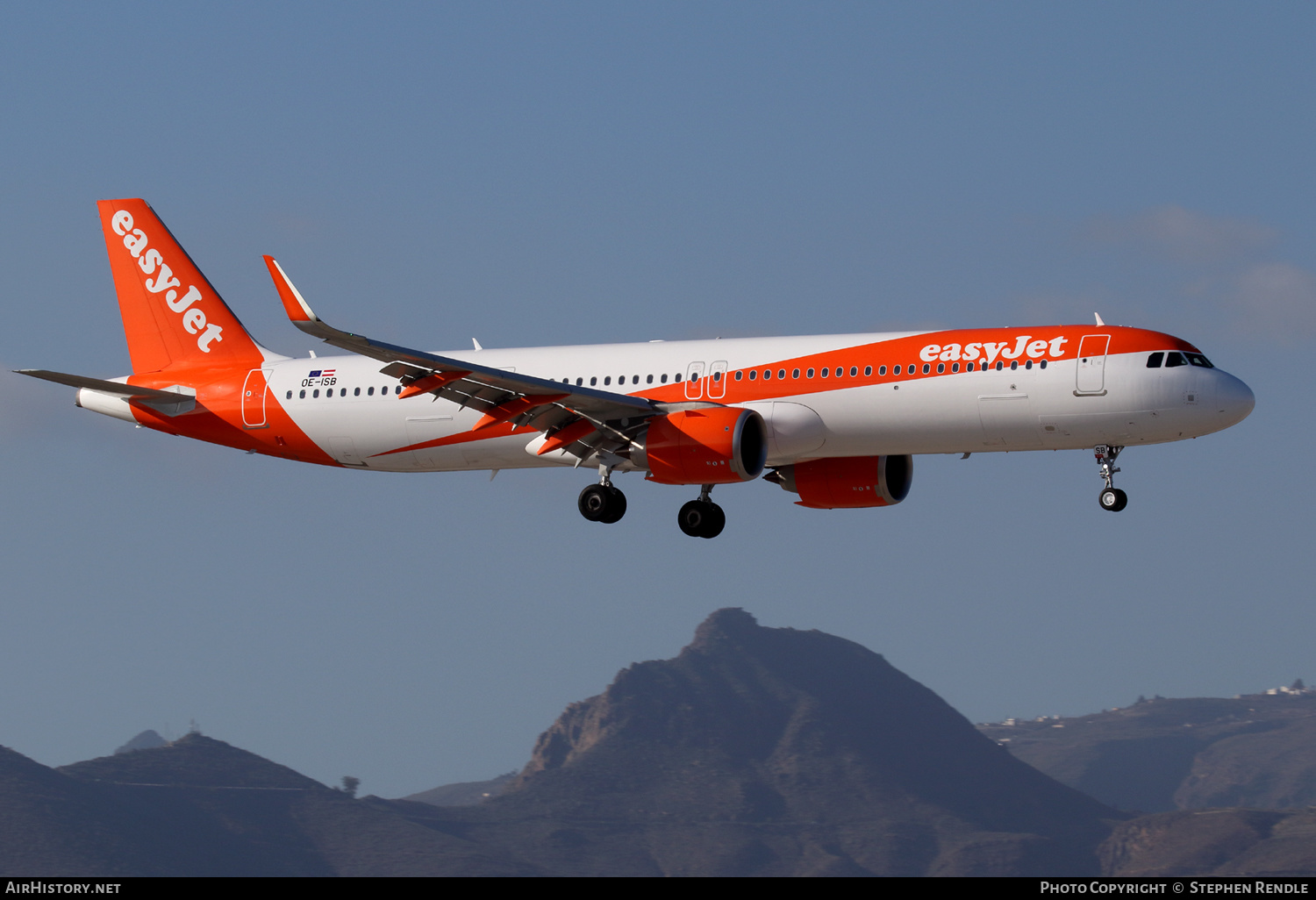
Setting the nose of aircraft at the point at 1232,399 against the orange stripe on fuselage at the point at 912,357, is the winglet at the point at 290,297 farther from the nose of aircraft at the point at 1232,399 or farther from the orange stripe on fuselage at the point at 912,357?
the nose of aircraft at the point at 1232,399

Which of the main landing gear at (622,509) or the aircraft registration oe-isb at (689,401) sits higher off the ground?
the aircraft registration oe-isb at (689,401)

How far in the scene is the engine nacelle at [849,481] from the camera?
2074 inches

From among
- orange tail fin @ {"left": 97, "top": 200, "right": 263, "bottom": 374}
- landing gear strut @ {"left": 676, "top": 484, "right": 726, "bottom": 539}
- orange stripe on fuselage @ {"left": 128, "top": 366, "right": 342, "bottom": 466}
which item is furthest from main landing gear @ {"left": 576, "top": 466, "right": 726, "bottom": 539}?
orange tail fin @ {"left": 97, "top": 200, "right": 263, "bottom": 374}

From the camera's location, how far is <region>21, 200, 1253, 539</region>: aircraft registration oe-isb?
45219mm

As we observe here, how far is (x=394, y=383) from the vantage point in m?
53.8

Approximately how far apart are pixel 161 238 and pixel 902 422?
28.3 metres

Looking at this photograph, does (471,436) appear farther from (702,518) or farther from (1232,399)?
(1232,399)

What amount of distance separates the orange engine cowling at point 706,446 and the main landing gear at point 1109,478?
9275mm

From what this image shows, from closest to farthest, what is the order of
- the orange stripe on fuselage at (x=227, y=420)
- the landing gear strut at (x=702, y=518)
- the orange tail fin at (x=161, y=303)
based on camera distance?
the landing gear strut at (x=702, y=518)
the orange stripe on fuselage at (x=227, y=420)
the orange tail fin at (x=161, y=303)

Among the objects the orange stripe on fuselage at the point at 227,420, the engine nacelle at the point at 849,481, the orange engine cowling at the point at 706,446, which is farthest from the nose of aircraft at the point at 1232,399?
the orange stripe on fuselage at the point at 227,420

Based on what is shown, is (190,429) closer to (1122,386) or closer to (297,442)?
(297,442)

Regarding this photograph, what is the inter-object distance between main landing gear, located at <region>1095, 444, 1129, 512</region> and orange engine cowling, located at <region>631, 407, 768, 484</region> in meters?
9.28

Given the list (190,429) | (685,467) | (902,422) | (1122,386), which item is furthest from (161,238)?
(1122,386)
